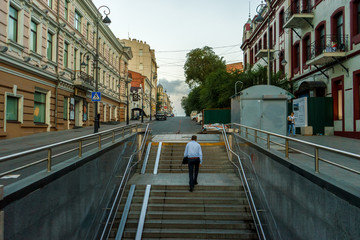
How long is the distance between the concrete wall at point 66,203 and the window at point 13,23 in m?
10.6

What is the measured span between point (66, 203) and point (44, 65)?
15069mm

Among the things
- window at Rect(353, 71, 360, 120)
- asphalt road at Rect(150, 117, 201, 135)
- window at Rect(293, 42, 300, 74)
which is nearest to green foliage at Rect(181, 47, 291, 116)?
window at Rect(293, 42, 300, 74)

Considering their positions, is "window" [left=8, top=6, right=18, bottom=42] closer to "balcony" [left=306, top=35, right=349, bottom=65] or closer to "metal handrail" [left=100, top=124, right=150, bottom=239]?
"metal handrail" [left=100, top=124, right=150, bottom=239]

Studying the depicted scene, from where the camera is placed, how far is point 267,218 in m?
7.01

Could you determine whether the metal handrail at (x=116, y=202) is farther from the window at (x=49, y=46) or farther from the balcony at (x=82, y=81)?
the balcony at (x=82, y=81)

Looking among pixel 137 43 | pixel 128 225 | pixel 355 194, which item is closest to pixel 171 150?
pixel 128 225

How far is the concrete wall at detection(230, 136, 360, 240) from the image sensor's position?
391 centimetres

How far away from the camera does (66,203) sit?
5414 mm

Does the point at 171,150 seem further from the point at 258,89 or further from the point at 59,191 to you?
the point at 59,191

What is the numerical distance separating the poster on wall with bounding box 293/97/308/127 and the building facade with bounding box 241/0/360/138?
135cm

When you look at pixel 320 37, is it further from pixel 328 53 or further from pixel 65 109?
pixel 65 109

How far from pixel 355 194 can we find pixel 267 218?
12.1ft

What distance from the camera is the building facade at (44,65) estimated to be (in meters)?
14.4

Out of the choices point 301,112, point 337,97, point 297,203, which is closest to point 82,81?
point 301,112
